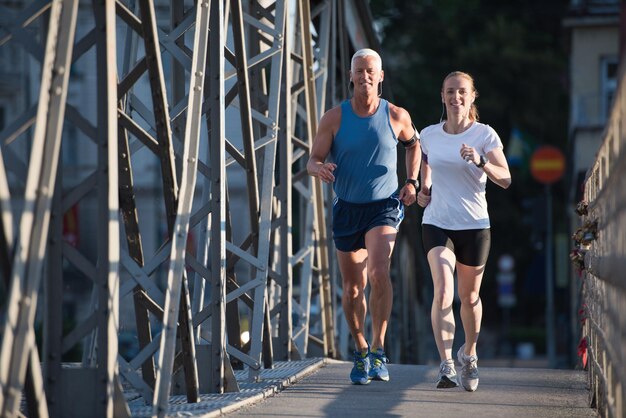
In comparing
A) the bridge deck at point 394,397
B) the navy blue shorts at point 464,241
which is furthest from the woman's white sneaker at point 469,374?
the navy blue shorts at point 464,241

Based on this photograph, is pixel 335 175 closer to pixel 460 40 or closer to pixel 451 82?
pixel 451 82

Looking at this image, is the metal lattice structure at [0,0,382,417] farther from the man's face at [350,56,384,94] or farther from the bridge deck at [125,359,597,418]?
the man's face at [350,56,384,94]

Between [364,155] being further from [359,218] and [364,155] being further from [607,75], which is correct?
[607,75]

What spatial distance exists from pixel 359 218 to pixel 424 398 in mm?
1224

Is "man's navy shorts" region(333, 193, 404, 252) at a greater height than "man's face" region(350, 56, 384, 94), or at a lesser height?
lesser

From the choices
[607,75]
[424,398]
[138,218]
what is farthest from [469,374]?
[607,75]

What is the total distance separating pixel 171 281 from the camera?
6727 mm

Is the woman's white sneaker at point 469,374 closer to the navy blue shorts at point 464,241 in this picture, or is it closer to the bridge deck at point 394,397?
the bridge deck at point 394,397

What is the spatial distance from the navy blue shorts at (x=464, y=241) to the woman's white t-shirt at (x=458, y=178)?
0.12 feet

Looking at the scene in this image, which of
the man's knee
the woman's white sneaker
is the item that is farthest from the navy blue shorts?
the woman's white sneaker

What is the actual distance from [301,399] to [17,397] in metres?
2.99

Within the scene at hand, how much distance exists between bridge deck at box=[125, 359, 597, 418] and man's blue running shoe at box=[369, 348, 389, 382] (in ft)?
0.23

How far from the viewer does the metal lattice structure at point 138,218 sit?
18.0ft

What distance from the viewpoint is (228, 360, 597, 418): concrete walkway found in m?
7.30
